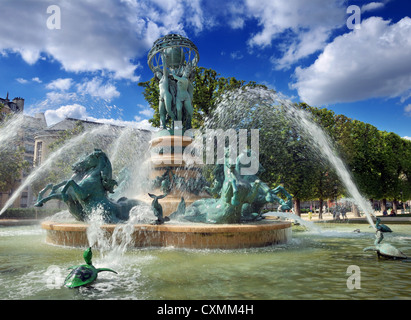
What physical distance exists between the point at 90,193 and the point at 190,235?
3931mm

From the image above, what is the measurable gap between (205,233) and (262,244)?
184cm

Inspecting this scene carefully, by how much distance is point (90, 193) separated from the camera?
984cm

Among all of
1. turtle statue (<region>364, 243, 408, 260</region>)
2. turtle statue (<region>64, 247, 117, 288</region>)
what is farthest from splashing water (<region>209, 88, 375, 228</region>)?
turtle statue (<region>64, 247, 117, 288</region>)

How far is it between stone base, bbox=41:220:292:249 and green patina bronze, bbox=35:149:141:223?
3.02 feet

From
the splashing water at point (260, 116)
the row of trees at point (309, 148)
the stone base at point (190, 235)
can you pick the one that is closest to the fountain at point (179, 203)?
the stone base at point (190, 235)

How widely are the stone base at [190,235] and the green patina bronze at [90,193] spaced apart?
92cm

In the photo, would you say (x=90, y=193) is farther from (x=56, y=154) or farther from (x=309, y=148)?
(x=309, y=148)

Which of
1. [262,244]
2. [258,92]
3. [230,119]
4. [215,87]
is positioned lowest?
[262,244]

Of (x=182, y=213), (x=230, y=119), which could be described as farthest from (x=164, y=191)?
(x=230, y=119)

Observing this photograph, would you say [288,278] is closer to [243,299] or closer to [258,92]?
[243,299]

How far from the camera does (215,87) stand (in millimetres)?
29016

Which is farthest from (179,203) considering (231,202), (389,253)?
(389,253)

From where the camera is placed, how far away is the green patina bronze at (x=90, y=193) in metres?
9.62

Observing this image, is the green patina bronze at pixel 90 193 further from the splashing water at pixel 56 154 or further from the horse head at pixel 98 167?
the splashing water at pixel 56 154
